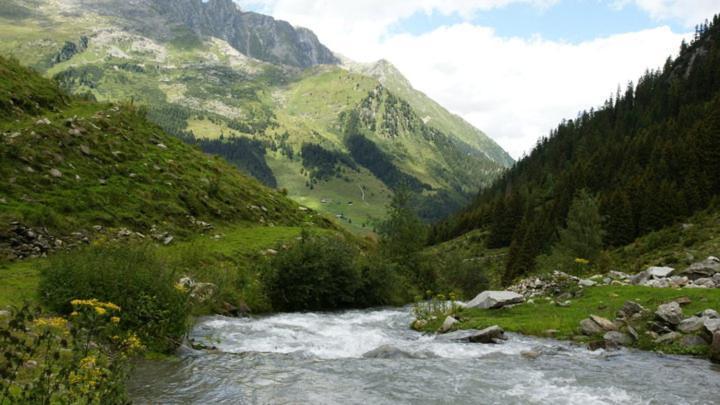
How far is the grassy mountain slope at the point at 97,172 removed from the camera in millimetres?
30766

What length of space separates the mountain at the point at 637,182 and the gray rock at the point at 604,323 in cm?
6230

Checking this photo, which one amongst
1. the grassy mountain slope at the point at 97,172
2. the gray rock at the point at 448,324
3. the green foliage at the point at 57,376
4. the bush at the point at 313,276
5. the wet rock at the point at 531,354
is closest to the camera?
the green foliage at the point at 57,376

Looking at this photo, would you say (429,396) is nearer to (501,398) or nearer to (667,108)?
(501,398)

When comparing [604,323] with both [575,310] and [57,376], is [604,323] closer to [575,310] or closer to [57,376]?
[575,310]

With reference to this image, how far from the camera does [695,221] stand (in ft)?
234

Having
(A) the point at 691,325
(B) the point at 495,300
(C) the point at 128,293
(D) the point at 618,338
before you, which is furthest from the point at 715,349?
(C) the point at 128,293

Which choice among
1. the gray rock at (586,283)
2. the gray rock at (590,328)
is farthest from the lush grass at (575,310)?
the gray rock at (586,283)

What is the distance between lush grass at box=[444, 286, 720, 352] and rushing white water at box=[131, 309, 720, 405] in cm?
220

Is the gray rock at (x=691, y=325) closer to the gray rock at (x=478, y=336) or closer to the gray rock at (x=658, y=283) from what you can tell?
the gray rock at (x=478, y=336)

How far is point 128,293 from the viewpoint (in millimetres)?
19188

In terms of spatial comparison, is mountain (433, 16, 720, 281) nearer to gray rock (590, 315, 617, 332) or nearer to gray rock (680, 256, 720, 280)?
gray rock (680, 256, 720, 280)

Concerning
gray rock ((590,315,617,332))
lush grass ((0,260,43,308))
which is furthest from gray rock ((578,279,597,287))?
lush grass ((0,260,43,308))

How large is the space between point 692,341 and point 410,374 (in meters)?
13.2

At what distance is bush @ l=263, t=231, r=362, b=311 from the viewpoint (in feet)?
118
